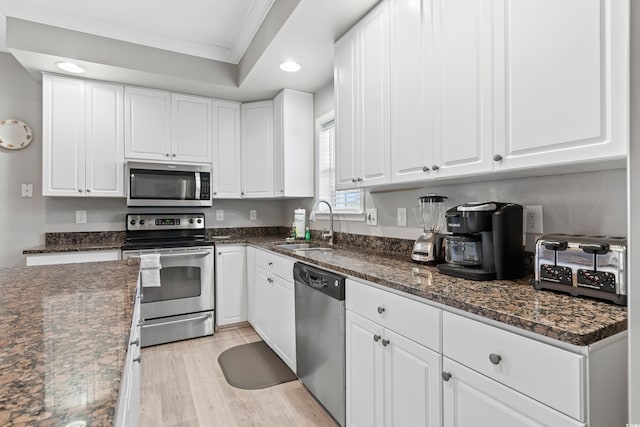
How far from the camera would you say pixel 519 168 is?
47.9 inches

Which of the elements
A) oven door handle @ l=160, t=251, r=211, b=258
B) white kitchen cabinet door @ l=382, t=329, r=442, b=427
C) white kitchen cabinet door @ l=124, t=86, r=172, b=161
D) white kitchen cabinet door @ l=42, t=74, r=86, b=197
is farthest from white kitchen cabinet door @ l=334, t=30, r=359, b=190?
white kitchen cabinet door @ l=42, t=74, r=86, b=197

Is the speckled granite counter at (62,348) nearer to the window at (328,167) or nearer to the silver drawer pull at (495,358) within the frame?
the silver drawer pull at (495,358)

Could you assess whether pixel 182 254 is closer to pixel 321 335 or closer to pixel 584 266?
pixel 321 335

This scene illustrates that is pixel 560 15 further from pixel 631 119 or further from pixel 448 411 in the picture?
pixel 448 411

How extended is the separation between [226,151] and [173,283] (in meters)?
1.42

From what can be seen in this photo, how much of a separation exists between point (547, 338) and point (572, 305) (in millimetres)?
250

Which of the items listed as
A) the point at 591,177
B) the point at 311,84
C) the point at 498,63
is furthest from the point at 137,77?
the point at 591,177

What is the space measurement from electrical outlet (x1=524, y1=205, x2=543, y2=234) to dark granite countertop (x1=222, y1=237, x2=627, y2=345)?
249mm

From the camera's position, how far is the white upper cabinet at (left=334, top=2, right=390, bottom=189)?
186cm

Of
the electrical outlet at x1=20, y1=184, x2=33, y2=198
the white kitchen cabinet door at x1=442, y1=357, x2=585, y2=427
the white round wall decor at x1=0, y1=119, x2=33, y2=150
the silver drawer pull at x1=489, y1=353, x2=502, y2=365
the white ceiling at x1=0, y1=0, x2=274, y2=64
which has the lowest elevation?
the white kitchen cabinet door at x1=442, y1=357, x2=585, y2=427

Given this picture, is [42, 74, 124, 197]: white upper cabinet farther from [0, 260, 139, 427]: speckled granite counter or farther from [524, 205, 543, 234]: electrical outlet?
[524, 205, 543, 234]: electrical outlet

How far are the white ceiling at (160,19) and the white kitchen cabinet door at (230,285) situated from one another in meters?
1.86

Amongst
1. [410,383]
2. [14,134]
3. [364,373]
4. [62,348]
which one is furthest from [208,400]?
[14,134]

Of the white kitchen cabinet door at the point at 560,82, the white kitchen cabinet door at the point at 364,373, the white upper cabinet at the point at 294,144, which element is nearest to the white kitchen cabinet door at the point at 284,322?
the white kitchen cabinet door at the point at 364,373
